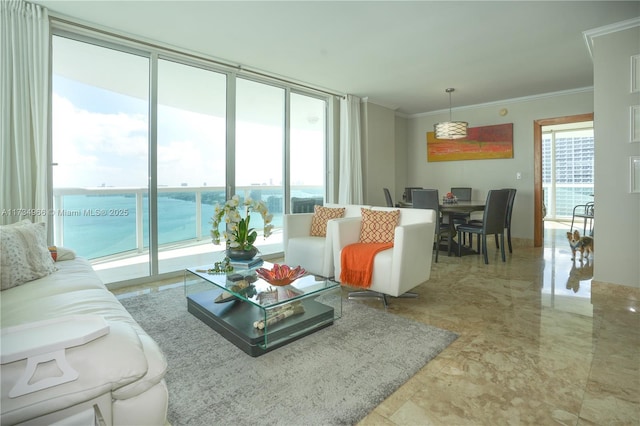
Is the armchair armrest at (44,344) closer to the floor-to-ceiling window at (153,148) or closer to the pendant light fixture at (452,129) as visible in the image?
the floor-to-ceiling window at (153,148)

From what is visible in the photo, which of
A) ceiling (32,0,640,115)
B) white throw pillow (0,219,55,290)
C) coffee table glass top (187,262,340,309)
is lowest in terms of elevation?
coffee table glass top (187,262,340,309)

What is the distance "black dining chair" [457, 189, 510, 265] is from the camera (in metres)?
4.52

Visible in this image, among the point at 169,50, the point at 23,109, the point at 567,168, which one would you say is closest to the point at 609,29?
the point at 169,50

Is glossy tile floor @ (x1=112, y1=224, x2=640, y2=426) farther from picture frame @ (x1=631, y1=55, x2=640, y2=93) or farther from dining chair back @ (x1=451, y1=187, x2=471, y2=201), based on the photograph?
dining chair back @ (x1=451, y1=187, x2=471, y2=201)

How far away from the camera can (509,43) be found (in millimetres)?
3594

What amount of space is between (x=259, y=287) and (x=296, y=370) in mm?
682

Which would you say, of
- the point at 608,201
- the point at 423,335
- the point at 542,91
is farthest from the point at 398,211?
the point at 542,91

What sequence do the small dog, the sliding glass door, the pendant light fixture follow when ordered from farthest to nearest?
the pendant light fixture
the small dog
the sliding glass door

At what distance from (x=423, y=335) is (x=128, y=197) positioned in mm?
3313

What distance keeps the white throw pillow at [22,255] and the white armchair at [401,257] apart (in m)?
2.17

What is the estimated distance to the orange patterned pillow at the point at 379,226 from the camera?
10.7 feet

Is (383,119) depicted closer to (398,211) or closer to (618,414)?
(398,211)

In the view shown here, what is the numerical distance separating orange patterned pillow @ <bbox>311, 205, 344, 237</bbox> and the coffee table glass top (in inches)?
49.1

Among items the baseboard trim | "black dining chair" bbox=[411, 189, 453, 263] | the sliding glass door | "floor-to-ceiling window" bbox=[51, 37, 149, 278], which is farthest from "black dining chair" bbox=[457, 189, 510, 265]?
"floor-to-ceiling window" bbox=[51, 37, 149, 278]
